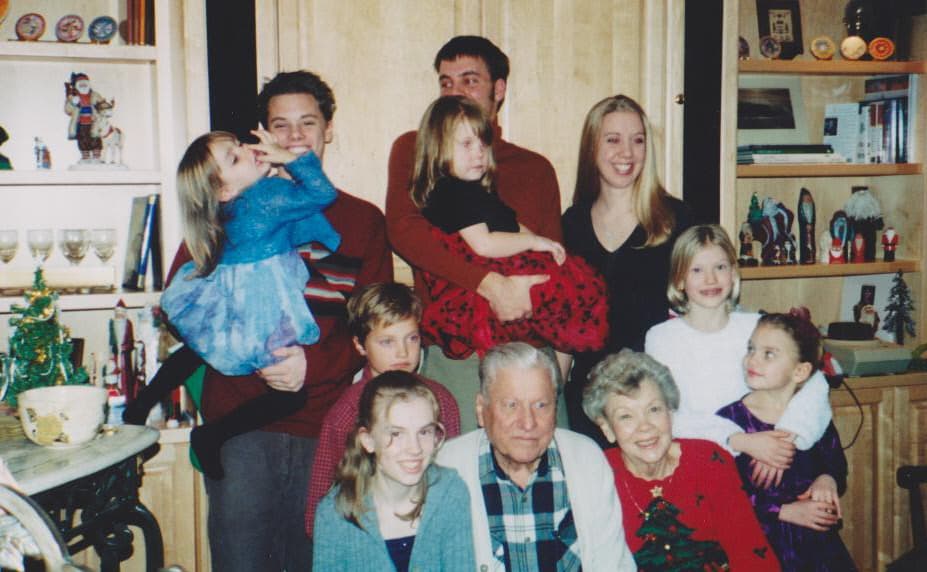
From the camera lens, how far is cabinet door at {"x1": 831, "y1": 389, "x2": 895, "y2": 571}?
3.14 m

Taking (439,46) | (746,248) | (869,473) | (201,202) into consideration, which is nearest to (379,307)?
(201,202)

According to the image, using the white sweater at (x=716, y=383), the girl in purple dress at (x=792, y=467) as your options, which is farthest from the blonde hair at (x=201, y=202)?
the girl in purple dress at (x=792, y=467)

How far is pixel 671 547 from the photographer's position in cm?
196

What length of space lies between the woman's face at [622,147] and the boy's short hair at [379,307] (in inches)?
29.0

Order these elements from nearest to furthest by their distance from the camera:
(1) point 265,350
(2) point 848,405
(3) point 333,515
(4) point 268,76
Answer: (3) point 333,515 < (1) point 265,350 < (4) point 268,76 < (2) point 848,405

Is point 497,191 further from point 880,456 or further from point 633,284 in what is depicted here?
point 880,456

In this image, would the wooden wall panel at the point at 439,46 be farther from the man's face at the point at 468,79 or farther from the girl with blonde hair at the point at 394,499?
the girl with blonde hair at the point at 394,499

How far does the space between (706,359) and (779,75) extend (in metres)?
1.69

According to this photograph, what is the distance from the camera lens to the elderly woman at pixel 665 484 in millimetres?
1976

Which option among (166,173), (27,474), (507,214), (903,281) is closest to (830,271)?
(903,281)

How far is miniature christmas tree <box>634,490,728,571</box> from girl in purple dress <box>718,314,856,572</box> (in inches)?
13.3

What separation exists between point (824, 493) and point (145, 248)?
2.05 meters

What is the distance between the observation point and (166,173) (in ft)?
8.39

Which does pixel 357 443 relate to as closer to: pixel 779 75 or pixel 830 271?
pixel 830 271
